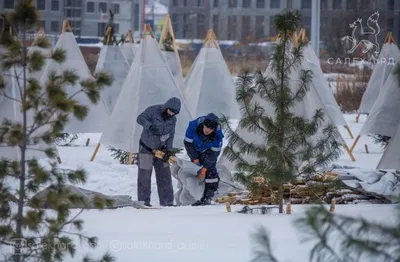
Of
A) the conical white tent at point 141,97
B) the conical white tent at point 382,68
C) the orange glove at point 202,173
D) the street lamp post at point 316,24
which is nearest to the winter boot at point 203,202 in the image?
the orange glove at point 202,173

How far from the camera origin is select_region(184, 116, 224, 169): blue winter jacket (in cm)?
888

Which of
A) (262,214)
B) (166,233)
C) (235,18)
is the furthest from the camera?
(235,18)

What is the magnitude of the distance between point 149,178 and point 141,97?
3.16m

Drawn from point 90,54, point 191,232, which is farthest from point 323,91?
point 90,54

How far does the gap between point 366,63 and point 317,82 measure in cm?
937

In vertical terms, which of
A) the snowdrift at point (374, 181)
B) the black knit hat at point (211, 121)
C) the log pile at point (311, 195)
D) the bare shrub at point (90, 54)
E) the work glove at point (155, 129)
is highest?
the bare shrub at point (90, 54)

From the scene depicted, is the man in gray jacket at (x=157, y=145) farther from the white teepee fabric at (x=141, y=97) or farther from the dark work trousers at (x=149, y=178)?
the white teepee fabric at (x=141, y=97)

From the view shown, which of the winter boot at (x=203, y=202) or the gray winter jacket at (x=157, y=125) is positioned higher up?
the gray winter jacket at (x=157, y=125)

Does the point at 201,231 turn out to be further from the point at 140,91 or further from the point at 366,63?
the point at 366,63

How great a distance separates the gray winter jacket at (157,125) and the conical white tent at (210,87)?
16.9 feet

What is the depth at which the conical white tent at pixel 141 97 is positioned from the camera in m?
11.8

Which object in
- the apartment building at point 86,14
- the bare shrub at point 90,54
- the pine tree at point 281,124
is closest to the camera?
the pine tree at point 281,124

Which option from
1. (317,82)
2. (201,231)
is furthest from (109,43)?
(201,231)

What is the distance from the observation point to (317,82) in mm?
14422
